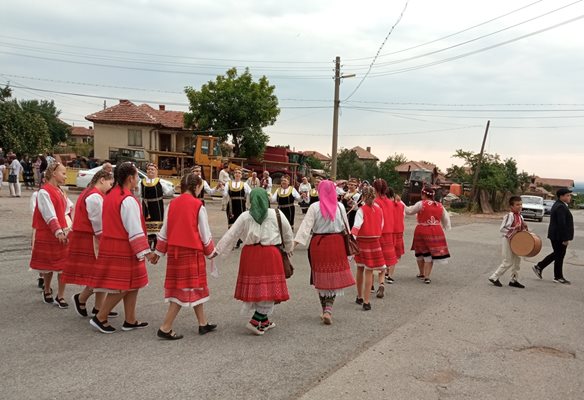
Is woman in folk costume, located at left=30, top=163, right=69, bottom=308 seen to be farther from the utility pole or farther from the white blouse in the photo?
the utility pole

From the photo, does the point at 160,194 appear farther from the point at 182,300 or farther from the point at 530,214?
the point at 530,214

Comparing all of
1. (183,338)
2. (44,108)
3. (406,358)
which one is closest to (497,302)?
(406,358)

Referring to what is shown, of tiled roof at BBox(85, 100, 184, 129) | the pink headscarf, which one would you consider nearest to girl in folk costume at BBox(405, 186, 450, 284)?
the pink headscarf

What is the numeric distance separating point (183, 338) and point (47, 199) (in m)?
2.46

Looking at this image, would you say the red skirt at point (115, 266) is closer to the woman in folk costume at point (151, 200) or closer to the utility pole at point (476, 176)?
the woman in folk costume at point (151, 200)

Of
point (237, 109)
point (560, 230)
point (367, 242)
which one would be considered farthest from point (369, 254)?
point (237, 109)

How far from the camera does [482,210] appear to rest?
32812 millimetres

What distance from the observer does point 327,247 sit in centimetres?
589

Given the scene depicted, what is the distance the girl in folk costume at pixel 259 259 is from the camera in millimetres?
5172

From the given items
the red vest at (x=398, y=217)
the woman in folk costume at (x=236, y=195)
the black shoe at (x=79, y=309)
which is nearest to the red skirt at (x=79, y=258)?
the black shoe at (x=79, y=309)

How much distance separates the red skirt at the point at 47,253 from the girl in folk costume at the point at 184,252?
1793mm

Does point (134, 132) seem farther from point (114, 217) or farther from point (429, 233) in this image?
point (114, 217)

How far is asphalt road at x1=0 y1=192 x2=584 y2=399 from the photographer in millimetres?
3941

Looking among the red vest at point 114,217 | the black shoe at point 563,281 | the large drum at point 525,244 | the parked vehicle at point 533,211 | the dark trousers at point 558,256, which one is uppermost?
the red vest at point 114,217
